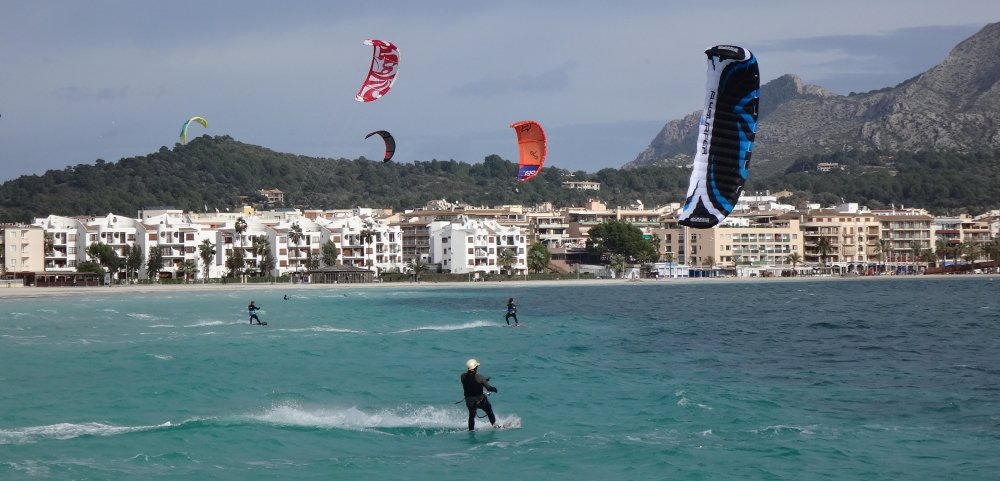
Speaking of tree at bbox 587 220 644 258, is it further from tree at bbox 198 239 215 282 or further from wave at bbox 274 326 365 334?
wave at bbox 274 326 365 334

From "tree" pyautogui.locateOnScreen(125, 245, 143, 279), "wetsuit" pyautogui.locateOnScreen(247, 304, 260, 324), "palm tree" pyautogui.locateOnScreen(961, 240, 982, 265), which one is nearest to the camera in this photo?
"wetsuit" pyautogui.locateOnScreen(247, 304, 260, 324)

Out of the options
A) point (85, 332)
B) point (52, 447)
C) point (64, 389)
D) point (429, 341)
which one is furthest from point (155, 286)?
point (52, 447)

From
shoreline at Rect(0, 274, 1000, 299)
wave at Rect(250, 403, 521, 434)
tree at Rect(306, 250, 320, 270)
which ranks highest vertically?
tree at Rect(306, 250, 320, 270)

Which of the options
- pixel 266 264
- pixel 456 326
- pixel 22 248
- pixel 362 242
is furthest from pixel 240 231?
pixel 456 326

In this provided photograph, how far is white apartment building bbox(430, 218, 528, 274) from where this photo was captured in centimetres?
11650

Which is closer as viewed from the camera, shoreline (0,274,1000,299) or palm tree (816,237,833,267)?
shoreline (0,274,1000,299)

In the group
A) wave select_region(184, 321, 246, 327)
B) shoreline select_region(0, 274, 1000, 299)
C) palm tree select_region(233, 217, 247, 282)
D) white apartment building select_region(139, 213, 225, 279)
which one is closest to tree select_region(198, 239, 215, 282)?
white apartment building select_region(139, 213, 225, 279)

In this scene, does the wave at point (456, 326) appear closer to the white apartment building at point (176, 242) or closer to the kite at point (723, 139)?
the kite at point (723, 139)

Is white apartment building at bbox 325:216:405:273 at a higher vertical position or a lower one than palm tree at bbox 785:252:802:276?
higher

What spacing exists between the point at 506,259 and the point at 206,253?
1105 inches

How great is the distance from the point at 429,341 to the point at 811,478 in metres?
22.0

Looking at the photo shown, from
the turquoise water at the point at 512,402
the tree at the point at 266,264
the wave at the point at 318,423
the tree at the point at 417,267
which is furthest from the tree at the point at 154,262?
the wave at the point at 318,423

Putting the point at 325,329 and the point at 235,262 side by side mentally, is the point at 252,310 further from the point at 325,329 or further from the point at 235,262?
the point at 235,262

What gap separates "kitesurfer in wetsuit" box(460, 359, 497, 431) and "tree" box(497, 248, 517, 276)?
99133mm
